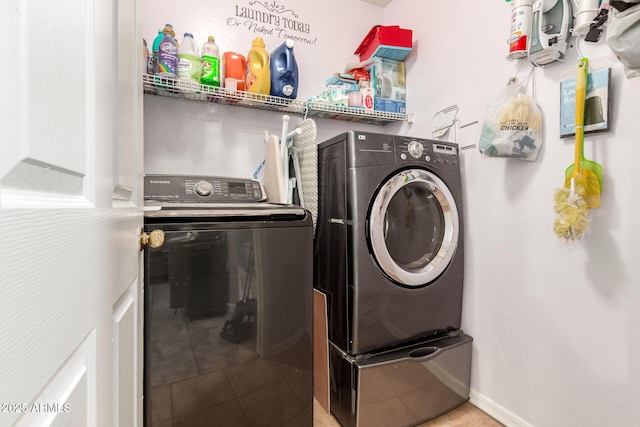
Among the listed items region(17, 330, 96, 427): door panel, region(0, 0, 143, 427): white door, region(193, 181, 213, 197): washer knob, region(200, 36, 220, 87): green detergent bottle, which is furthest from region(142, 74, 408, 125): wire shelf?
region(17, 330, 96, 427): door panel

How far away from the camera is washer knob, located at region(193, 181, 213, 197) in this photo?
1466 millimetres

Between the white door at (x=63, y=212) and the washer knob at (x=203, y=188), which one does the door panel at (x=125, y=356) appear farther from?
the washer knob at (x=203, y=188)

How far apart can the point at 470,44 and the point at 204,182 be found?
164 cm

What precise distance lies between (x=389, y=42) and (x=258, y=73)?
896mm

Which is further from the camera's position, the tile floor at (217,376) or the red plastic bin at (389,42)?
the red plastic bin at (389,42)

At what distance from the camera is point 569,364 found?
123 cm

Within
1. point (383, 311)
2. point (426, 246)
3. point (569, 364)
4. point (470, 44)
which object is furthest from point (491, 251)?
point (470, 44)

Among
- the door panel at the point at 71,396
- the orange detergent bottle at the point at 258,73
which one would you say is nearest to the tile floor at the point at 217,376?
the door panel at the point at 71,396

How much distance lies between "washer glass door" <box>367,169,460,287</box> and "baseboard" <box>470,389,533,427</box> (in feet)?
2.23

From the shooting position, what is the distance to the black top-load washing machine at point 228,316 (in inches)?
38.2

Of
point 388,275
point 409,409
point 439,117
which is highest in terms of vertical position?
point 439,117

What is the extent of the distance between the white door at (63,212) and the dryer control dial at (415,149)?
4.10 feet

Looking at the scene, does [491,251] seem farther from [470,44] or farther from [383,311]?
[470,44]

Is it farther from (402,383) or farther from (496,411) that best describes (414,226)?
(496,411)
